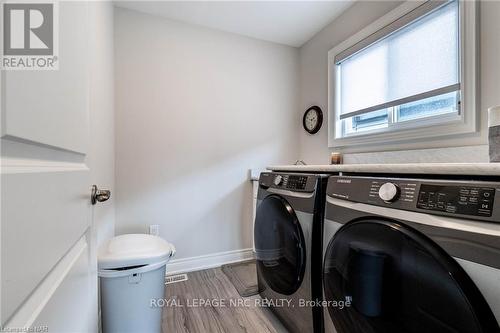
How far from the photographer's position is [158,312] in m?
1.18

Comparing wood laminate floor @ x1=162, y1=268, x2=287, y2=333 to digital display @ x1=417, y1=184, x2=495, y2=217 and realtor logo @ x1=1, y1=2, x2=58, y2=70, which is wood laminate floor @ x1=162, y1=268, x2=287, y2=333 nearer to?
digital display @ x1=417, y1=184, x2=495, y2=217

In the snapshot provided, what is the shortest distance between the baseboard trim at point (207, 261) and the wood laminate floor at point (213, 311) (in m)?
0.20

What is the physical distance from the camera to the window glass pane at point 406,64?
131cm

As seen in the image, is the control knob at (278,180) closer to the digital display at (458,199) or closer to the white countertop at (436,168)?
the white countertop at (436,168)

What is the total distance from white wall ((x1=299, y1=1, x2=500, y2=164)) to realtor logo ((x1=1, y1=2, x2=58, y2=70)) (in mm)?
1766

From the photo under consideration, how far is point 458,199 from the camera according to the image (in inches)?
21.7

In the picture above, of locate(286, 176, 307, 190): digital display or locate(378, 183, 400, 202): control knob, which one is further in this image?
locate(286, 176, 307, 190): digital display

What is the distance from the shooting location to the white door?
265 mm

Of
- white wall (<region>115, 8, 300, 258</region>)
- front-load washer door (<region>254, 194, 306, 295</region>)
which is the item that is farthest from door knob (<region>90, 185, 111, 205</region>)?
white wall (<region>115, 8, 300, 258</region>)

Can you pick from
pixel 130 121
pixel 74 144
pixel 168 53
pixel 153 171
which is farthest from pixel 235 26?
pixel 74 144

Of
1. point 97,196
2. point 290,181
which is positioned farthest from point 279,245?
point 97,196

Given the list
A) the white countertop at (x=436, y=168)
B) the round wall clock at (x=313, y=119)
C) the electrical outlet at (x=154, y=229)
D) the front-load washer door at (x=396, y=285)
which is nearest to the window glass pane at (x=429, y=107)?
the round wall clock at (x=313, y=119)

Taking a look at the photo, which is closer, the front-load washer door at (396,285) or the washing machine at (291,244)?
the front-load washer door at (396,285)

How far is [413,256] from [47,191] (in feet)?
2.82
